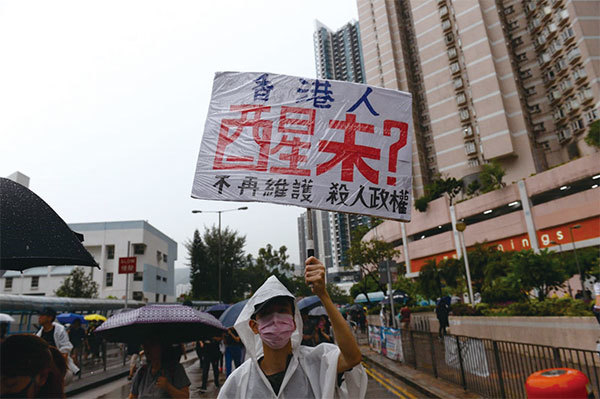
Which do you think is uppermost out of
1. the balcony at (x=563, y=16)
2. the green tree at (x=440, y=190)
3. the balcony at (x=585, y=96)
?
the balcony at (x=563, y=16)

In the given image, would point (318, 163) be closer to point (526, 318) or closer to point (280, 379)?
point (280, 379)

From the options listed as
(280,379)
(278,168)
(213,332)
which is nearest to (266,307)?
(280,379)

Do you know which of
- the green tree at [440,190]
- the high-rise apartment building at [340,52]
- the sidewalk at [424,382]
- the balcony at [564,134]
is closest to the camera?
the sidewalk at [424,382]

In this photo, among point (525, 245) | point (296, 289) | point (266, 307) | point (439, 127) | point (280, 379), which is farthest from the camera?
point (296, 289)

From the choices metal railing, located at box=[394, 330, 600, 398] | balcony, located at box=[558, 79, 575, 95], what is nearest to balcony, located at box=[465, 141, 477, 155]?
balcony, located at box=[558, 79, 575, 95]

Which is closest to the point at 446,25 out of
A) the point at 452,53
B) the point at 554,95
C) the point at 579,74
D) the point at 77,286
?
the point at 452,53

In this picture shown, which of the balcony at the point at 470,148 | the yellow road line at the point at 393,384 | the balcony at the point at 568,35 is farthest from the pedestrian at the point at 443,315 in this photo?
the balcony at the point at 568,35

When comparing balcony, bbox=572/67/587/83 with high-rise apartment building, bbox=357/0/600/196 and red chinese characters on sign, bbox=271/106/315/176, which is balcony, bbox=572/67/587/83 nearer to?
high-rise apartment building, bbox=357/0/600/196

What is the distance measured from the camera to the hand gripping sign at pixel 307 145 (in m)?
3.42

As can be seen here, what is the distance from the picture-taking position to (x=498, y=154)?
149ft

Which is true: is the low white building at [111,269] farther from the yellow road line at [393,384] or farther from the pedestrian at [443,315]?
the yellow road line at [393,384]

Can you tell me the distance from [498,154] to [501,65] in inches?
458

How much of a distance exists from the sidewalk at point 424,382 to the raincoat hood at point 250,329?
254 inches

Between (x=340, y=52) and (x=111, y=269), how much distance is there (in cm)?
10401
